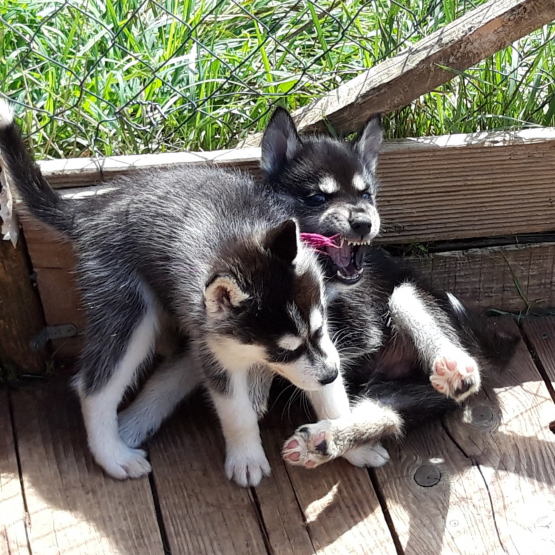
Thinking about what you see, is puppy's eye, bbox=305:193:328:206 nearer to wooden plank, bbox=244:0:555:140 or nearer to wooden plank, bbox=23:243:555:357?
wooden plank, bbox=244:0:555:140

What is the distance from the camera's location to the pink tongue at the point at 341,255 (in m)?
3.45

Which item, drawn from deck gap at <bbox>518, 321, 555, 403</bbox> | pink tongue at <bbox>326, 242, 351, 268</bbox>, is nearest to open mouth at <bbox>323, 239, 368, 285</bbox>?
pink tongue at <bbox>326, 242, 351, 268</bbox>

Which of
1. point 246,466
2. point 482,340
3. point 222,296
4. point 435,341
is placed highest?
point 222,296

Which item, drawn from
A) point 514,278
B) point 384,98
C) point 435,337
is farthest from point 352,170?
point 514,278

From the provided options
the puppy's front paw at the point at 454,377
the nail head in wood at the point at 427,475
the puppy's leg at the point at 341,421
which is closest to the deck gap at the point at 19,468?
Result: the puppy's leg at the point at 341,421

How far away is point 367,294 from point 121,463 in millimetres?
1197

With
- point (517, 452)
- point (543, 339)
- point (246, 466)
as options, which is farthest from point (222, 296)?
point (543, 339)

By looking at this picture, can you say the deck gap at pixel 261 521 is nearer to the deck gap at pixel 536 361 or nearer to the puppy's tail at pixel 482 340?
the puppy's tail at pixel 482 340

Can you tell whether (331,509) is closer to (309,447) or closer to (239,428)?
(309,447)

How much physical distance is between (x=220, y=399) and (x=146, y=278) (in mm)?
571

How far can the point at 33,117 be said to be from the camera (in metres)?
3.83

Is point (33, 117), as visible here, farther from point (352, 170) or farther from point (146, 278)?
point (352, 170)

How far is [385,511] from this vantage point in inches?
121

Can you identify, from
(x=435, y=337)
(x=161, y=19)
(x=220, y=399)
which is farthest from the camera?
(x=161, y=19)
